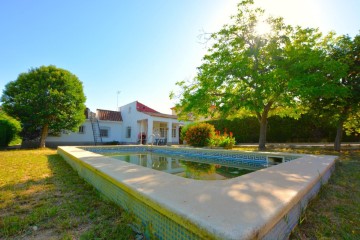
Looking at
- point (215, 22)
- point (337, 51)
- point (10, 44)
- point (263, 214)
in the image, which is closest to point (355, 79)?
point (337, 51)

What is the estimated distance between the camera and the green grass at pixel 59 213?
2.04 metres

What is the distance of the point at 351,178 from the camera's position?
4297 mm

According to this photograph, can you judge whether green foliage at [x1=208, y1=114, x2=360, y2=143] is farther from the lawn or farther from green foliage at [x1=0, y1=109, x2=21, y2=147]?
green foliage at [x1=0, y1=109, x2=21, y2=147]

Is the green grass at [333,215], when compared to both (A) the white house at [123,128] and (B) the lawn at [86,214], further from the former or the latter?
(A) the white house at [123,128]

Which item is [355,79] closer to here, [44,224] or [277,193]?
[277,193]

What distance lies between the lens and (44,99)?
42.8 ft

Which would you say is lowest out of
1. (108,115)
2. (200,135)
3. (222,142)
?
(222,142)

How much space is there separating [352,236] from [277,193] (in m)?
0.80

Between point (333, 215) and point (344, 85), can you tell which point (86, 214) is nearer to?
point (333, 215)

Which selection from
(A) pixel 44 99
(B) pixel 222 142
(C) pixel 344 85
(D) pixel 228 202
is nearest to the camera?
(D) pixel 228 202

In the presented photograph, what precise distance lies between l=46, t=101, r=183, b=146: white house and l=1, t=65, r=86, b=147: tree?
5383 mm

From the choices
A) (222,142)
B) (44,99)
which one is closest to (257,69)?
(222,142)

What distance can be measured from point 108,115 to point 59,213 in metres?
21.7

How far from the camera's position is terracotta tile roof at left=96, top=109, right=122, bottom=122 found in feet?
71.6
